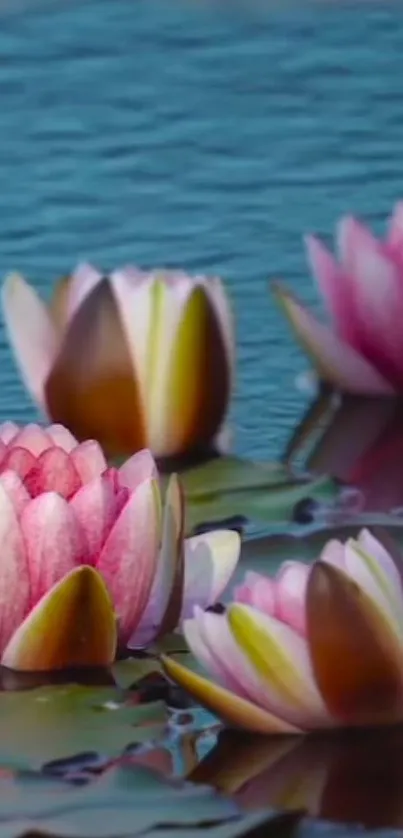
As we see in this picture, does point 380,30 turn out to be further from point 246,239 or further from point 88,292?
point 88,292

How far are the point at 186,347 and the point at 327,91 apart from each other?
1175mm

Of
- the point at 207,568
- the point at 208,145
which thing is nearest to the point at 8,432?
the point at 207,568

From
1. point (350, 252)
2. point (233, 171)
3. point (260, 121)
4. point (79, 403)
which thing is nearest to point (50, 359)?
point (79, 403)

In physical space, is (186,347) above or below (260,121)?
below

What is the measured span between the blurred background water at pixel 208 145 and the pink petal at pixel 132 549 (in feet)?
1.41

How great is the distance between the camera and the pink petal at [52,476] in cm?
141

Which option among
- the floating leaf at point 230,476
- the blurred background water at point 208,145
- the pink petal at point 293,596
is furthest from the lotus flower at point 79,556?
the blurred background water at point 208,145

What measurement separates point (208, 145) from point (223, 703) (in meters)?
1.40

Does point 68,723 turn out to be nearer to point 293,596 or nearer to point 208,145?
point 293,596

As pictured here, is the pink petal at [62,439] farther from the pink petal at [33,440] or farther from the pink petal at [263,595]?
the pink petal at [263,595]

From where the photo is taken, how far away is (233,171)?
255cm

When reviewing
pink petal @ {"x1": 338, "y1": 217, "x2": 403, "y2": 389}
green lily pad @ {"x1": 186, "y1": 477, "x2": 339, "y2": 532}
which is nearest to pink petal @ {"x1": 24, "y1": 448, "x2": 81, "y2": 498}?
green lily pad @ {"x1": 186, "y1": 477, "x2": 339, "y2": 532}

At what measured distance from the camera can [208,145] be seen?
264 centimetres

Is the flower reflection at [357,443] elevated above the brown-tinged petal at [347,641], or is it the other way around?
the flower reflection at [357,443]
